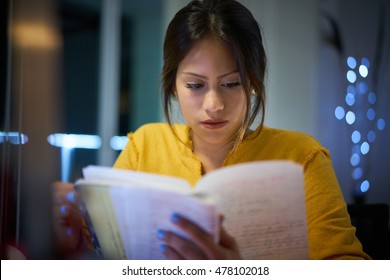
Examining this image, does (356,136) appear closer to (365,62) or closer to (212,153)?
(365,62)

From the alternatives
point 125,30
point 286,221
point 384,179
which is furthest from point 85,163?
point 384,179

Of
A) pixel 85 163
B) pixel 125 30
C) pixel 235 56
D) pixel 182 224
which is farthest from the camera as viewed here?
pixel 125 30

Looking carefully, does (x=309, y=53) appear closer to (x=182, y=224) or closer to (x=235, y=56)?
(x=235, y=56)

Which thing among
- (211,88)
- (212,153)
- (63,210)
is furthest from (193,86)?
(63,210)

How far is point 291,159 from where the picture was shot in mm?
908

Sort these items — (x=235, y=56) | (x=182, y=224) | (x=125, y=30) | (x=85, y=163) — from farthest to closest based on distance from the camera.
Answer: (x=125, y=30) < (x=85, y=163) < (x=235, y=56) < (x=182, y=224)

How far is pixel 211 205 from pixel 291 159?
350 millimetres

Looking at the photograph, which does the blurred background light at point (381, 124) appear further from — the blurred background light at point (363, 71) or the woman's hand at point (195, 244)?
the woman's hand at point (195, 244)

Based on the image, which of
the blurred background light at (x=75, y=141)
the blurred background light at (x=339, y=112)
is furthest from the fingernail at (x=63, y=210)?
the blurred background light at (x=339, y=112)

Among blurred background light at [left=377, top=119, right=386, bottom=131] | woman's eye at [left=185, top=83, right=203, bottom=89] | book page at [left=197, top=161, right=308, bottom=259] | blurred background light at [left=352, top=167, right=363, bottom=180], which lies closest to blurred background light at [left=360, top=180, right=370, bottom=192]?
blurred background light at [left=352, top=167, right=363, bottom=180]

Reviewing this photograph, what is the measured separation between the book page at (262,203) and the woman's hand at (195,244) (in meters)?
0.02

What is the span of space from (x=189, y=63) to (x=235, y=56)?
0.10 m

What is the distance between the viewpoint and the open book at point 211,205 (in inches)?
25.1
